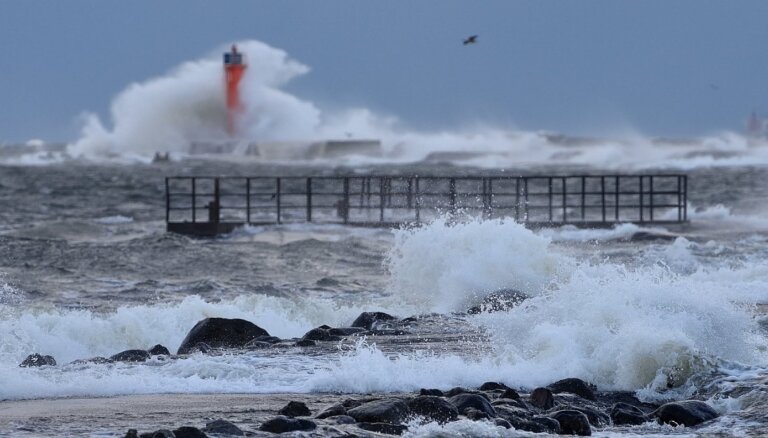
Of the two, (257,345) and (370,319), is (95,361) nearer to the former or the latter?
(257,345)

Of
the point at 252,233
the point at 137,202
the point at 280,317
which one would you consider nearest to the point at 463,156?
the point at 137,202

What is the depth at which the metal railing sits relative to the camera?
3083cm

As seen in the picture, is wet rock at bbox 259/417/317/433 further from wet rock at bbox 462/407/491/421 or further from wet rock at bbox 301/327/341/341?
wet rock at bbox 301/327/341/341

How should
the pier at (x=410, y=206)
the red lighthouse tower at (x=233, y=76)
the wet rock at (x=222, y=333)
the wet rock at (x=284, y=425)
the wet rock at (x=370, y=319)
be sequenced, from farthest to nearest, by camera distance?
1. the red lighthouse tower at (x=233, y=76)
2. the pier at (x=410, y=206)
3. the wet rock at (x=370, y=319)
4. the wet rock at (x=222, y=333)
5. the wet rock at (x=284, y=425)

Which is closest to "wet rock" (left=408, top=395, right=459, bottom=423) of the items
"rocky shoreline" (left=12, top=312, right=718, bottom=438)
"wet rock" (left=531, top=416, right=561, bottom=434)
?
"rocky shoreline" (left=12, top=312, right=718, bottom=438)

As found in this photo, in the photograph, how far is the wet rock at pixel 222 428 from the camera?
28.3ft

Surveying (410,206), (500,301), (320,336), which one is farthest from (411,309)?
(410,206)

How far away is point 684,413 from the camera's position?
9.62 metres

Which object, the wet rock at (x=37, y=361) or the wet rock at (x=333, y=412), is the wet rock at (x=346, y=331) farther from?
the wet rock at (x=333, y=412)

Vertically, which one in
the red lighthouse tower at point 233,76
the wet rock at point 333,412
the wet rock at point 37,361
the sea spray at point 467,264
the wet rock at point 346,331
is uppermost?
the red lighthouse tower at point 233,76

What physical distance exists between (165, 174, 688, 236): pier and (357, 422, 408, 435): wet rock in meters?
14.3

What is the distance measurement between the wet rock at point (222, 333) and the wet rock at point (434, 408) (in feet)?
14.2

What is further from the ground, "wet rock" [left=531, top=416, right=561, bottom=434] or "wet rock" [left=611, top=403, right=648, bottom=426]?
"wet rock" [left=531, top=416, right=561, bottom=434]

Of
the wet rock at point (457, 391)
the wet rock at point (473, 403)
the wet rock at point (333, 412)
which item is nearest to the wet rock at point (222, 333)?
the wet rock at point (457, 391)
